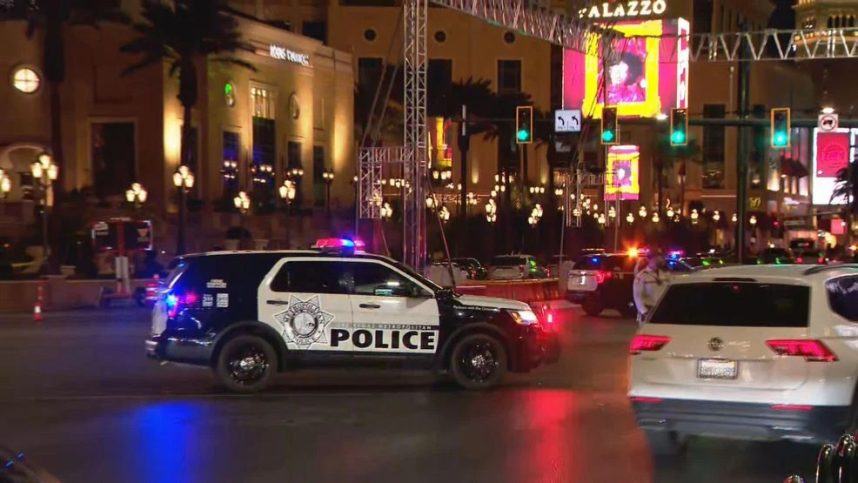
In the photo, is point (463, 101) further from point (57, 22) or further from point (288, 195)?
point (57, 22)

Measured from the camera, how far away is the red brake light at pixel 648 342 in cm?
828

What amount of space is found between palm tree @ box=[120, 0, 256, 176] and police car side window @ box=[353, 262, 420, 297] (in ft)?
127

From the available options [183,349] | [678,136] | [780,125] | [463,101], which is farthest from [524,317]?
[463,101]

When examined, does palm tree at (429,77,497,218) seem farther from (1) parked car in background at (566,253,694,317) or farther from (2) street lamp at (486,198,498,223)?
(1) parked car in background at (566,253,694,317)

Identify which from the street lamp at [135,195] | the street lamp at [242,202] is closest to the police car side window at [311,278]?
the street lamp at [135,195]

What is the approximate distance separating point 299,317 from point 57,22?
4050 cm

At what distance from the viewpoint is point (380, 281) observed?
12492 mm

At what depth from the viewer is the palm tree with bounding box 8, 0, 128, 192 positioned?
46656 millimetres

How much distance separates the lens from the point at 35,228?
48594mm

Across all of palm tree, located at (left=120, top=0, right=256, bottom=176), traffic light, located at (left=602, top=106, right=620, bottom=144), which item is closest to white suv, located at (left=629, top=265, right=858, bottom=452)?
traffic light, located at (left=602, top=106, right=620, bottom=144)

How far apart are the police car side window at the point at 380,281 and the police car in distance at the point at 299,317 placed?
0.01 m

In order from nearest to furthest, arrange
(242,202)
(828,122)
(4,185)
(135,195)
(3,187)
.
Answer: (828,122), (4,185), (3,187), (135,195), (242,202)

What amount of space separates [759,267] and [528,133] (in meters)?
19.2

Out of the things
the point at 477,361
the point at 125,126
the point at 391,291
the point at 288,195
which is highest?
the point at 125,126
